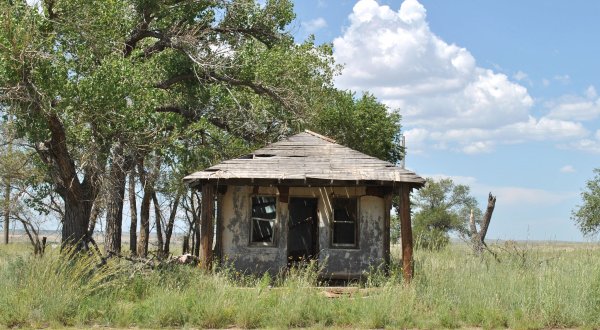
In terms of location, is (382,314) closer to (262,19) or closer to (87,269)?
(87,269)

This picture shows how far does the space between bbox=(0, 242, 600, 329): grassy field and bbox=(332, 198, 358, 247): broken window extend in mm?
2862

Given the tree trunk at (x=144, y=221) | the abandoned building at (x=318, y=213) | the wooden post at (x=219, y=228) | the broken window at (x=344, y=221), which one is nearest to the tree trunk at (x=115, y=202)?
the abandoned building at (x=318, y=213)

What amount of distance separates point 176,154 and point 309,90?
4778 mm

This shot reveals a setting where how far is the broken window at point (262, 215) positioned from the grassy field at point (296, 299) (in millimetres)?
3113

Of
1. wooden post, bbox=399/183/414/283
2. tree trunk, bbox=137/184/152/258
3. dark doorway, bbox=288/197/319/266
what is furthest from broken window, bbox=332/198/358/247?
tree trunk, bbox=137/184/152/258

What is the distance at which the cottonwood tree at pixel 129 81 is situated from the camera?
520 inches

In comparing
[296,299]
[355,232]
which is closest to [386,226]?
[355,232]

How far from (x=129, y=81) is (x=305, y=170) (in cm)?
424

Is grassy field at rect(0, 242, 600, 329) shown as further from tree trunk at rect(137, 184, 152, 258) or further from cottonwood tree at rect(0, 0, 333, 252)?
tree trunk at rect(137, 184, 152, 258)

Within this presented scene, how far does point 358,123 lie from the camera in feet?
83.2

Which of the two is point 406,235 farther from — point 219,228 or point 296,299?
point 219,228

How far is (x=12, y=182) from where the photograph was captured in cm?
2331

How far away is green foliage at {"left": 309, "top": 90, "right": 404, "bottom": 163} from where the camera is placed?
81.9 ft

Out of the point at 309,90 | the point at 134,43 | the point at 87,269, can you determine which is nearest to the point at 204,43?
the point at 134,43
